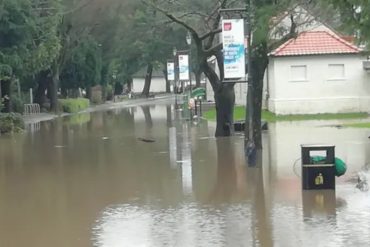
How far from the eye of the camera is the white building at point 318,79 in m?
44.6

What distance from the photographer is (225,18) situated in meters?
24.3

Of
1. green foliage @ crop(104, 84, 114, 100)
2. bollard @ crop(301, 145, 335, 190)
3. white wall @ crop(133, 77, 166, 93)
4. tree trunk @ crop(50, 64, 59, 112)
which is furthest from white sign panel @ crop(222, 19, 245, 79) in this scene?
white wall @ crop(133, 77, 166, 93)

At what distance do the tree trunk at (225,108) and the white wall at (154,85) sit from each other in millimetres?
123152

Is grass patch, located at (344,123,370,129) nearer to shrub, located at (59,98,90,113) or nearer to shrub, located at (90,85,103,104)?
shrub, located at (59,98,90,113)

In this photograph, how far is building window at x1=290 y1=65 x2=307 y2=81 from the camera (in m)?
45.0

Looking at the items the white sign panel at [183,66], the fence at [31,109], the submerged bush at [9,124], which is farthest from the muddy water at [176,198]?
the fence at [31,109]

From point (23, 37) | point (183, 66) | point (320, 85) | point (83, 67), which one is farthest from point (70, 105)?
point (320, 85)

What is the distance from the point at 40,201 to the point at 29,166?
6954mm

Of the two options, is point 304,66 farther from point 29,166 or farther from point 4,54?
point 29,166

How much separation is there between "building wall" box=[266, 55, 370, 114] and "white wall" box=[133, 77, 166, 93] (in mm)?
109773

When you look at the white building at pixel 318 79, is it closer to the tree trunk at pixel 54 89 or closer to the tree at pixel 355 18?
the tree trunk at pixel 54 89

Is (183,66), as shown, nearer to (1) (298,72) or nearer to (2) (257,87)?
(1) (298,72)

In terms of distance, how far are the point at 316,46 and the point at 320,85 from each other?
7.31 feet

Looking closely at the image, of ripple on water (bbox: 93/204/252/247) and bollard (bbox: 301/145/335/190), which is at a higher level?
bollard (bbox: 301/145/335/190)
